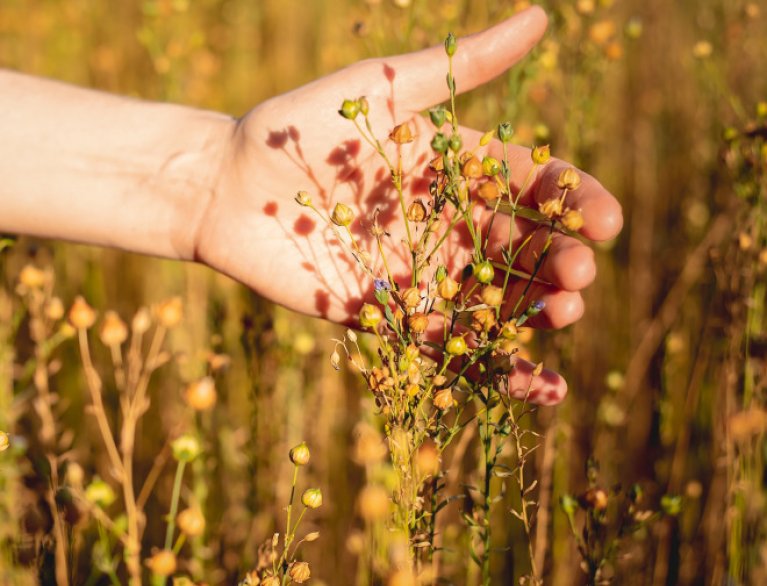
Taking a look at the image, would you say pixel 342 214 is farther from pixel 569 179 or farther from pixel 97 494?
pixel 97 494

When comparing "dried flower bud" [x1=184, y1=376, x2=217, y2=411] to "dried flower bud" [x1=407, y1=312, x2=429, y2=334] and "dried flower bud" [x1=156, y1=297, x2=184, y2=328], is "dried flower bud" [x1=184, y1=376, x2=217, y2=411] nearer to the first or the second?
"dried flower bud" [x1=156, y1=297, x2=184, y2=328]

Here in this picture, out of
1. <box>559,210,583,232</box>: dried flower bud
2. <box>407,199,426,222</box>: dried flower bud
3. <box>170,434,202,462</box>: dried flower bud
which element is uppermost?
<box>407,199,426,222</box>: dried flower bud

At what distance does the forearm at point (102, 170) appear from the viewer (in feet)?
3.94

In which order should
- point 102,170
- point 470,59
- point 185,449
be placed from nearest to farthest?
point 185,449 < point 470,59 < point 102,170

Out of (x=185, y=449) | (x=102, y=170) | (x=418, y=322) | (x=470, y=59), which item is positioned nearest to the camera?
(x=418, y=322)

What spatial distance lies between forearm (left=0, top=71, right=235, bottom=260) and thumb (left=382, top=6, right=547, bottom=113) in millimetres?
361

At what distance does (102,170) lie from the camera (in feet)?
4.03

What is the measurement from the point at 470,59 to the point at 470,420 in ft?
1.91

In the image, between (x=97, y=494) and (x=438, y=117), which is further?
(x=97, y=494)

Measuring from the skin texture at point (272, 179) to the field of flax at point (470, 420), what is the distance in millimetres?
97

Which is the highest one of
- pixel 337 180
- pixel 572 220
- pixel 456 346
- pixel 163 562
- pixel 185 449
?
pixel 337 180

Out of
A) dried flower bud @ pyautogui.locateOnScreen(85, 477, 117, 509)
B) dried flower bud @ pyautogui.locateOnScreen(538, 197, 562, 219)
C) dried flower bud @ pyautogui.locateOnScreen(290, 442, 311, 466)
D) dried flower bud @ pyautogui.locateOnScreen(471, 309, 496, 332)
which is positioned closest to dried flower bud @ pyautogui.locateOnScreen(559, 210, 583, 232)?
dried flower bud @ pyautogui.locateOnScreen(538, 197, 562, 219)

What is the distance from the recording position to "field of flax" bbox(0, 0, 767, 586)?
2.80ft

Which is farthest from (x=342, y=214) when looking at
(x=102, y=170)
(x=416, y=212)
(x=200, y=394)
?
(x=102, y=170)
